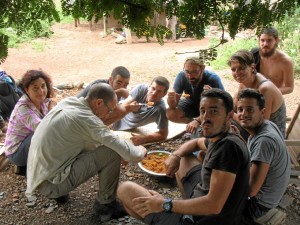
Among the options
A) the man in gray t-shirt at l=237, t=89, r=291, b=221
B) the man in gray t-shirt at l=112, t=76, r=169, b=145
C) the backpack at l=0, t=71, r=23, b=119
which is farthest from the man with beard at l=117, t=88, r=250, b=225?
the backpack at l=0, t=71, r=23, b=119

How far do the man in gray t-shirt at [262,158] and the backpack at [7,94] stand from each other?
3.65m

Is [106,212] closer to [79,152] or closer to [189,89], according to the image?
[79,152]

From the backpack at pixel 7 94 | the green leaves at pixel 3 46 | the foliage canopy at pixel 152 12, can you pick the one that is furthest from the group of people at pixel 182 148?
the backpack at pixel 7 94

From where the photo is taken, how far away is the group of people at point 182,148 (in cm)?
245

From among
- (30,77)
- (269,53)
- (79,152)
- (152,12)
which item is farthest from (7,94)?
(152,12)

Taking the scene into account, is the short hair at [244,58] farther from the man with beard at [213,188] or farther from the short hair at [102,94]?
the short hair at [102,94]

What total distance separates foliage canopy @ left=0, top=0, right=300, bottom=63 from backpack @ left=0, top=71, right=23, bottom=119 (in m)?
3.87

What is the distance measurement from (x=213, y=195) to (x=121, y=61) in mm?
8130

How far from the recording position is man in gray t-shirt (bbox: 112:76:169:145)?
4578 mm

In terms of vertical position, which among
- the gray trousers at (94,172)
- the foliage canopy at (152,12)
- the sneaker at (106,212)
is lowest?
the sneaker at (106,212)

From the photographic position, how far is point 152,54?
10758mm

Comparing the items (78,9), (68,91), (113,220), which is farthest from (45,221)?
(68,91)

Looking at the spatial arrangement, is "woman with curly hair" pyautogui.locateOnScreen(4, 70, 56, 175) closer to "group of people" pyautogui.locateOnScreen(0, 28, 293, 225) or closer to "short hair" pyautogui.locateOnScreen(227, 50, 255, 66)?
"group of people" pyautogui.locateOnScreen(0, 28, 293, 225)

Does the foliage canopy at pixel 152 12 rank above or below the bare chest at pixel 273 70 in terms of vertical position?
above
